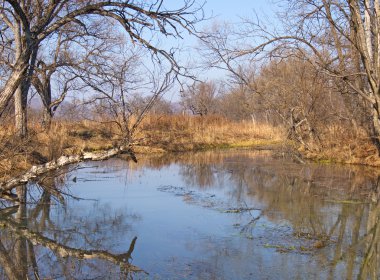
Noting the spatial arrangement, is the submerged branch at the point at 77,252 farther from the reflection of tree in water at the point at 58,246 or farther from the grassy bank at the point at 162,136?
the grassy bank at the point at 162,136

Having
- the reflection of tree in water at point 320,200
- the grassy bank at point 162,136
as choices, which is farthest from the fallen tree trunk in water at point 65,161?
the grassy bank at point 162,136

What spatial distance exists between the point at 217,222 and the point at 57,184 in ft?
17.4

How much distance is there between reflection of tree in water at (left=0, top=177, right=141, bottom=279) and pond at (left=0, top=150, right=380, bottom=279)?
0.01 m

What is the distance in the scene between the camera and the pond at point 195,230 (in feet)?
17.2

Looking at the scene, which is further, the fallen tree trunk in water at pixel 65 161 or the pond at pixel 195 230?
the fallen tree trunk in water at pixel 65 161

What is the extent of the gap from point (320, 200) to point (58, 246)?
18.2 feet

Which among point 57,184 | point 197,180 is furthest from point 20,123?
point 197,180

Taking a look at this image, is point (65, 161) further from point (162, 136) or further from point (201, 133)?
point (201, 133)

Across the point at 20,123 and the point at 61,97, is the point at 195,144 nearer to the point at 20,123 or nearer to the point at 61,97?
the point at 61,97

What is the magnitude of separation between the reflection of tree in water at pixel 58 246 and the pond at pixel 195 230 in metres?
0.01

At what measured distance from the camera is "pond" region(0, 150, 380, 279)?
17.2ft

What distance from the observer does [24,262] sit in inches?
212

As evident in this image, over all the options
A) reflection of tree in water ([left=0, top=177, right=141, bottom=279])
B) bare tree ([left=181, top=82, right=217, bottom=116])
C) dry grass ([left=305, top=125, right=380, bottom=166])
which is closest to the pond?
reflection of tree in water ([left=0, top=177, right=141, bottom=279])

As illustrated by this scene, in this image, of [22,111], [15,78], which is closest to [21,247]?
[15,78]
